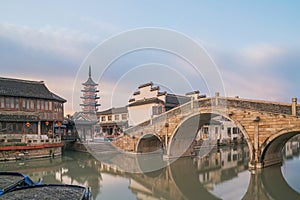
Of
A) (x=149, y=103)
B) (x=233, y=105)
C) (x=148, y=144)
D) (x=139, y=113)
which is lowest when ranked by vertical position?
(x=148, y=144)

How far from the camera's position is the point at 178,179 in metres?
12.6

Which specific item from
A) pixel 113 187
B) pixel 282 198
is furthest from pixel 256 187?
pixel 113 187

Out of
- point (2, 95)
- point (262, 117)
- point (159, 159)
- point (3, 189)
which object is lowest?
point (159, 159)

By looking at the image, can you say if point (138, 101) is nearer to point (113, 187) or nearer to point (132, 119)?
point (132, 119)

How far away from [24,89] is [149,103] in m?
9.95

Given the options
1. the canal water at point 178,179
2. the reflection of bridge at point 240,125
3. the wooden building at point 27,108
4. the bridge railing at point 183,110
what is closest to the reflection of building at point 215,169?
the canal water at point 178,179

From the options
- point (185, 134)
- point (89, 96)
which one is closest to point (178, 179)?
point (185, 134)

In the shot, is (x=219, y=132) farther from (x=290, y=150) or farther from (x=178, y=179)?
(x=178, y=179)

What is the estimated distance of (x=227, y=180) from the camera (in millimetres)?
12227

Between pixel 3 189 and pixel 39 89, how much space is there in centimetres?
1541

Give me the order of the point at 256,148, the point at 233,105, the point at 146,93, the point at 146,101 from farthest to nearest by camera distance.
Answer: the point at 146,93 → the point at 146,101 → the point at 233,105 → the point at 256,148

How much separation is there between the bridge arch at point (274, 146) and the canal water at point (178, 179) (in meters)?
0.46

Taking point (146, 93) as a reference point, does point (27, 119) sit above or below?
below

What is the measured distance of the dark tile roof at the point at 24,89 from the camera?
1789 cm
